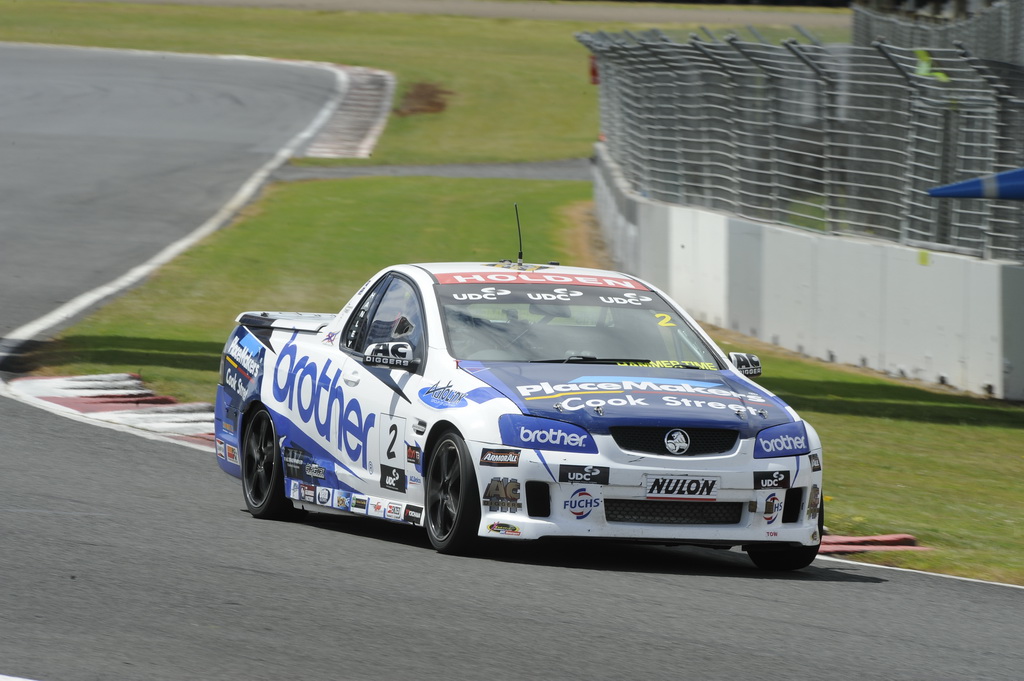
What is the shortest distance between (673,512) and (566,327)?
4.58 ft

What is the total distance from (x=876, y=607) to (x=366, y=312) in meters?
3.40

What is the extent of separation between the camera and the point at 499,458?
7457mm

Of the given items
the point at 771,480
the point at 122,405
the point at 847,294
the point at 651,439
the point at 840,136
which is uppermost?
the point at 651,439

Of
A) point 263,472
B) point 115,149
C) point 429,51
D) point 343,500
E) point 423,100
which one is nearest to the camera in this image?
point 343,500

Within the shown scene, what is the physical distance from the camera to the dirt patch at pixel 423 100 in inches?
1746

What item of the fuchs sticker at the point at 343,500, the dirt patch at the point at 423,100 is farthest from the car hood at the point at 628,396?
the dirt patch at the point at 423,100

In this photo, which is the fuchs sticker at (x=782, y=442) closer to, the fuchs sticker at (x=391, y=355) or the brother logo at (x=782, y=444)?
the brother logo at (x=782, y=444)

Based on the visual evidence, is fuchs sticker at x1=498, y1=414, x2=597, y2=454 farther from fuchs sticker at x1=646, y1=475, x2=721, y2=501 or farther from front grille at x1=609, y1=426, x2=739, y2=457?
fuchs sticker at x1=646, y1=475, x2=721, y2=501

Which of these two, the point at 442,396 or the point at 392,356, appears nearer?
the point at 442,396

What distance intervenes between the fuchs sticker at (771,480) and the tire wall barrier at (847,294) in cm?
807

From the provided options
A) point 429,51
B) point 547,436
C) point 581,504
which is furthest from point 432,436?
point 429,51

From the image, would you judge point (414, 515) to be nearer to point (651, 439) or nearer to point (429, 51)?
point (651, 439)

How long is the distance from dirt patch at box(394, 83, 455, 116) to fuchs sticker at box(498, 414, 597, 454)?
36.5m

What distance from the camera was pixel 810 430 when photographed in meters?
7.96
